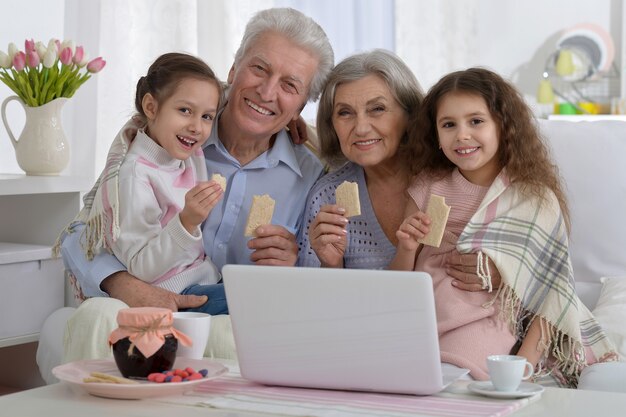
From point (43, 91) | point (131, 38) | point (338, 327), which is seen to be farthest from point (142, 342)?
point (131, 38)

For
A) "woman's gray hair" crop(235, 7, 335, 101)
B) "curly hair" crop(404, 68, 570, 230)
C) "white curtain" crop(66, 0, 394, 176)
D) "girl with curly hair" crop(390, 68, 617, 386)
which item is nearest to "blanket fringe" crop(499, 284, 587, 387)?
"girl with curly hair" crop(390, 68, 617, 386)

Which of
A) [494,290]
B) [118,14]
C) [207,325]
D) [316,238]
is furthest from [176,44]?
[207,325]

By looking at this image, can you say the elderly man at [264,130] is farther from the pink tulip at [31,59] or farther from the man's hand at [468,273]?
the pink tulip at [31,59]

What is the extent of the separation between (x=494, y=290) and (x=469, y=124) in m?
0.37

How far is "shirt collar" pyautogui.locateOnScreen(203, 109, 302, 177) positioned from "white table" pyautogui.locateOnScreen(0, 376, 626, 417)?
3.65ft

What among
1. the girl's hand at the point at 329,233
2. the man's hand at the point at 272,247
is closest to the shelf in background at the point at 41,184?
the man's hand at the point at 272,247

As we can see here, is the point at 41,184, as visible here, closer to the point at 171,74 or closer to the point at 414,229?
the point at 171,74

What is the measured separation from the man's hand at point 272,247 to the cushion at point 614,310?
0.74 m

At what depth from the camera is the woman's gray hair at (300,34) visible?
2455 mm

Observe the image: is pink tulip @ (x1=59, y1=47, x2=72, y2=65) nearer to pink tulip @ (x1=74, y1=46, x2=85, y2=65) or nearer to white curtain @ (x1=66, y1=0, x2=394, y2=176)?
pink tulip @ (x1=74, y1=46, x2=85, y2=65)

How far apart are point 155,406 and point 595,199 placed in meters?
1.41

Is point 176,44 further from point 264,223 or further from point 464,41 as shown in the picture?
point 464,41

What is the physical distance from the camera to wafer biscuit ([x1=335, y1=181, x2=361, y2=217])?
2.02 meters

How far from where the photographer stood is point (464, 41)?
5496 mm
